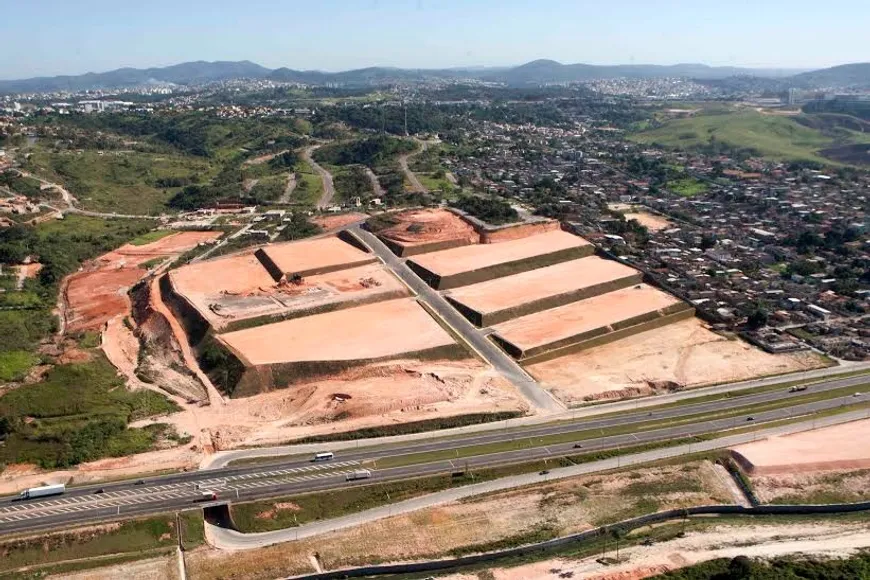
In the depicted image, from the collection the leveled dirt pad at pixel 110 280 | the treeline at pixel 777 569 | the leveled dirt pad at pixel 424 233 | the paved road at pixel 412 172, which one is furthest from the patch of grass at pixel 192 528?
the paved road at pixel 412 172

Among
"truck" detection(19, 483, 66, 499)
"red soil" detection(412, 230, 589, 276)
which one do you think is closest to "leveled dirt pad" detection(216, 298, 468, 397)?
"red soil" detection(412, 230, 589, 276)

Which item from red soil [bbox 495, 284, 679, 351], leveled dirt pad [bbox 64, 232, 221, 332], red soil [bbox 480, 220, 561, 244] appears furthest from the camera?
red soil [bbox 480, 220, 561, 244]

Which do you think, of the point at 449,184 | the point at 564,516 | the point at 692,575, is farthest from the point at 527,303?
the point at 449,184

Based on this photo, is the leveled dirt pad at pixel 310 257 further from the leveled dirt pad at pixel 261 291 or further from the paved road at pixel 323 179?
the paved road at pixel 323 179

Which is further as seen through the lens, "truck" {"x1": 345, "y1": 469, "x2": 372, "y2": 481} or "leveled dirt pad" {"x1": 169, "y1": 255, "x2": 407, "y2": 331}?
"leveled dirt pad" {"x1": 169, "y1": 255, "x2": 407, "y2": 331}

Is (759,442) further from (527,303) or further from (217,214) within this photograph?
(217,214)

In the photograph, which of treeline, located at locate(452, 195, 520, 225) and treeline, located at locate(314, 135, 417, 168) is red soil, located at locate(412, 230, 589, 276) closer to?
treeline, located at locate(452, 195, 520, 225)
